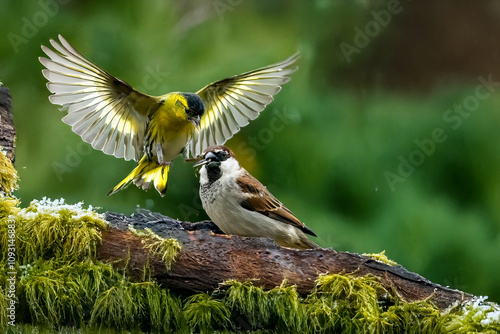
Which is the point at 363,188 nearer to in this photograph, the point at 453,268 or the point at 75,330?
the point at 453,268

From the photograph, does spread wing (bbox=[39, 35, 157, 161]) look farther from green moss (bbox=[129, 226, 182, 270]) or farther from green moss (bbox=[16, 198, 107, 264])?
green moss (bbox=[129, 226, 182, 270])

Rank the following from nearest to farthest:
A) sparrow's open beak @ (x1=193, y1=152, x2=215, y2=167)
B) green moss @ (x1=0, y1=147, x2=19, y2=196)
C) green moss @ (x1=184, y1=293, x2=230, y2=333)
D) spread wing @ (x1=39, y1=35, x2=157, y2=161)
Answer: green moss @ (x1=184, y1=293, x2=230, y2=333) → spread wing @ (x1=39, y1=35, x2=157, y2=161) → sparrow's open beak @ (x1=193, y1=152, x2=215, y2=167) → green moss @ (x1=0, y1=147, x2=19, y2=196)

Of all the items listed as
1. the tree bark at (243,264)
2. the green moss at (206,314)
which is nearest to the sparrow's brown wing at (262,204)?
the tree bark at (243,264)

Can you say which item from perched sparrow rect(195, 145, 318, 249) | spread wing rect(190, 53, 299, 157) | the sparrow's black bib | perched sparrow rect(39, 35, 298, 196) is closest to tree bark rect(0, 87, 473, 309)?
perched sparrow rect(195, 145, 318, 249)

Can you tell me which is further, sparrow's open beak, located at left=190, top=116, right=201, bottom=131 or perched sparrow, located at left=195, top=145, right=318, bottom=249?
sparrow's open beak, located at left=190, top=116, right=201, bottom=131

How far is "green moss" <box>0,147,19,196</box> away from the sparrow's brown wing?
1.01 m

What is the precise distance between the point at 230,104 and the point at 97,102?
0.66 m

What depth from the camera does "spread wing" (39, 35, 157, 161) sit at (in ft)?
9.96

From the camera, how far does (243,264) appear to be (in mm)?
2750

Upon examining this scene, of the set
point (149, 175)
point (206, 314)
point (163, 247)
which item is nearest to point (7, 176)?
point (149, 175)

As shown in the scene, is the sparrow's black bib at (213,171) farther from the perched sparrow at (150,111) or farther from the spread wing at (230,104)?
the spread wing at (230,104)

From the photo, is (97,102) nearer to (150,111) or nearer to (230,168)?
(150,111)

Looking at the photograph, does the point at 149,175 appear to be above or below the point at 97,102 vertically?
below

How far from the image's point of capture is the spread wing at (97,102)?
9.96ft
